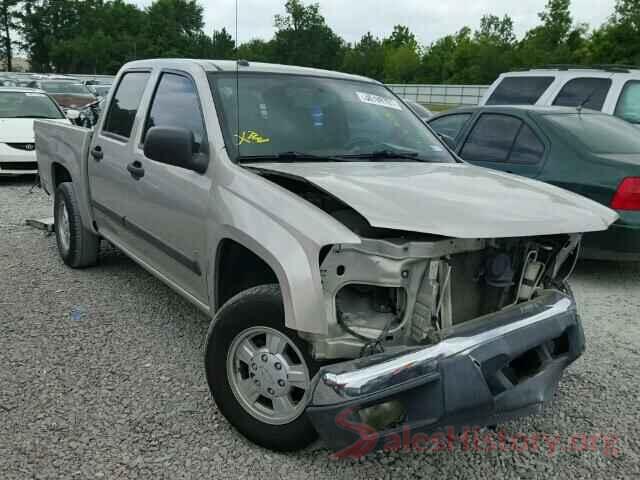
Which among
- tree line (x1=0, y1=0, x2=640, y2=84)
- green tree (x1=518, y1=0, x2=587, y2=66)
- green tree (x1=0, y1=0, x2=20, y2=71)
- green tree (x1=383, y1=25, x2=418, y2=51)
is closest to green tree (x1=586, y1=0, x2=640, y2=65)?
tree line (x1=0, y1=0, x2=640, y2=84)

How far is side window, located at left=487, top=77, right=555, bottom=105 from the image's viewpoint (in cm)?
845

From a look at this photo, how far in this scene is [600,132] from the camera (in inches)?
231

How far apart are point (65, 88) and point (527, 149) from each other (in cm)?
1821

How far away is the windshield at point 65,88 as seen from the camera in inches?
790

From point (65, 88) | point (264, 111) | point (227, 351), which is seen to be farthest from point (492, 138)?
point (65, 88)

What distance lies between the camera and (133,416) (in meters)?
3.19

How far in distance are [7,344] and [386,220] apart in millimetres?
2799

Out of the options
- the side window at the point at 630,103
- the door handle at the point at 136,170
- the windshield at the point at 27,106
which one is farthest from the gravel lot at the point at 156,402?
the windshield at the point at 27,106

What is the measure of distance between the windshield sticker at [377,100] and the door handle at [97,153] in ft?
6.55

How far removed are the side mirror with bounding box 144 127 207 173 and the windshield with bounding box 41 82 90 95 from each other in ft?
60.9

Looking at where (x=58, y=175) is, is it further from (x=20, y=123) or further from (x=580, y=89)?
(x=580, y=89)

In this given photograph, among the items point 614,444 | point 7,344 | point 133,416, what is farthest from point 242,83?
point 614,444

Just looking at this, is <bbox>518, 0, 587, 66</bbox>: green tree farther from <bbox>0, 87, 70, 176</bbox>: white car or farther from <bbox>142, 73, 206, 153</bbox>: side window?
<bbox>142, 73, 206, 153</bbox>: side window

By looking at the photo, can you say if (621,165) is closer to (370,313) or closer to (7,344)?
(370,313)
